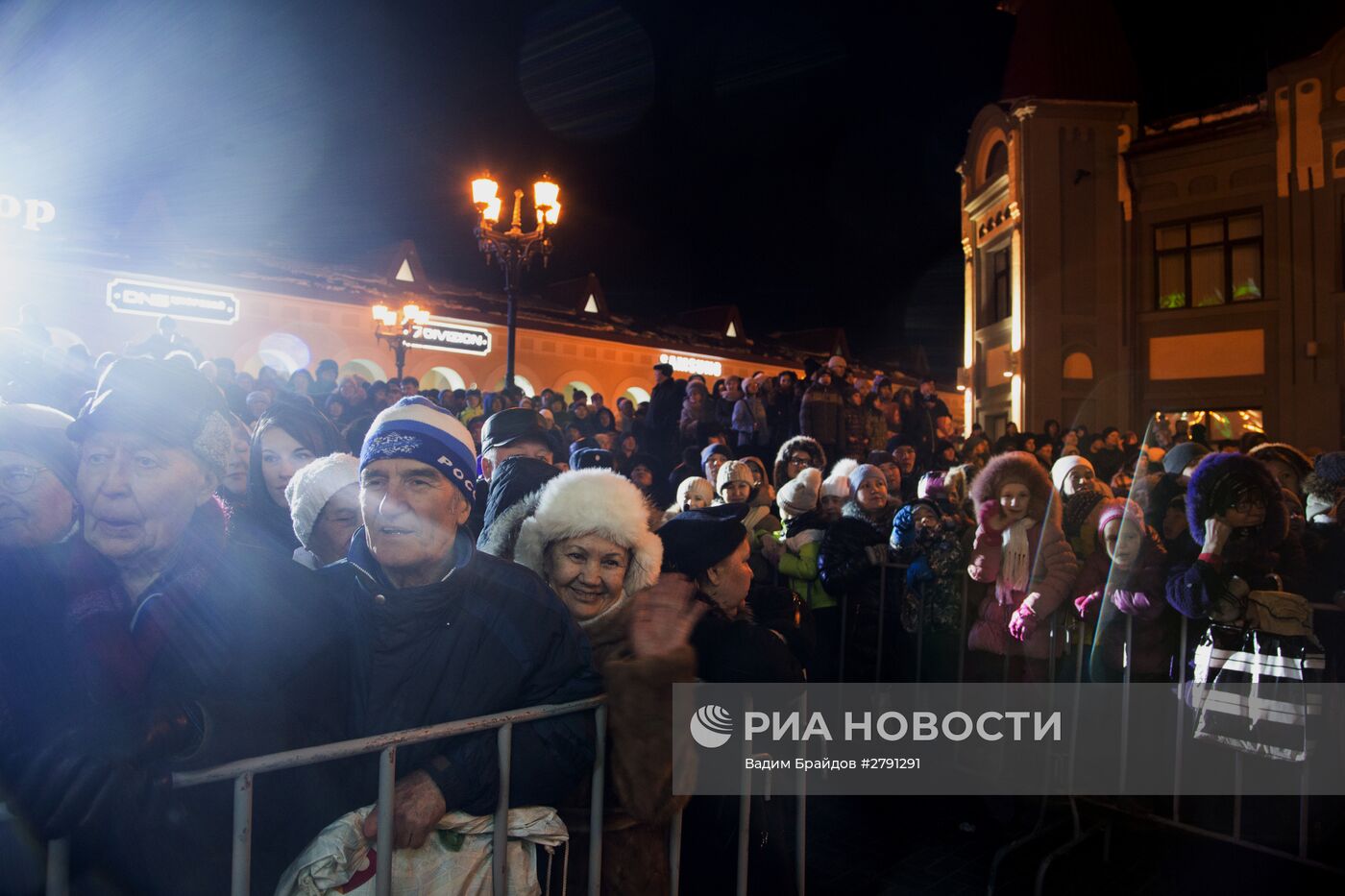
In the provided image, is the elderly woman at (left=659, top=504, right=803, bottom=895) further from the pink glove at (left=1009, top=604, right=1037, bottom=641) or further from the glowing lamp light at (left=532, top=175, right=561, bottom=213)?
the glowing lamp light at (left=532, top=175, right=561, bottom=213)

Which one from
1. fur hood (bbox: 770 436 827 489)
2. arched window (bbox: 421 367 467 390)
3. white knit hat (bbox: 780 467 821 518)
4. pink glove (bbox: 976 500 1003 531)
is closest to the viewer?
pink glove (bbox: 976 500 1003 531)

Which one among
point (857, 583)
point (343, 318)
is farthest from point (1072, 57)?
point (857, 583)

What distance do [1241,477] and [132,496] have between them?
14.8 feet

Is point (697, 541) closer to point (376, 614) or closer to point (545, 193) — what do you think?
point (376, 614)

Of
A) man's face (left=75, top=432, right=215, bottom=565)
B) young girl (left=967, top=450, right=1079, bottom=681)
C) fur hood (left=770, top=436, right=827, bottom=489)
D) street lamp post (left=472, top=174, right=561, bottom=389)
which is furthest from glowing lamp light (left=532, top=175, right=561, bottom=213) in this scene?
man's face (left=75, top=432, right=215, bottom=565)

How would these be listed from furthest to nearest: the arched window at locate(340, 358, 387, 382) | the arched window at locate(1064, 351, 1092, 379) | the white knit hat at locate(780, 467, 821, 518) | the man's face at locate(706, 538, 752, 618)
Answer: the arched window at locate(340, 358, 387, 382), the arched window at locate(1064, 351, 1092, 379), the white knit hat at locate(780, 467, 821, 518), the man's face at locate(706, 538, 752, 618)

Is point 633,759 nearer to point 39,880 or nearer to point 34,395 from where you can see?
point 39,880

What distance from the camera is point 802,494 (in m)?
6.04

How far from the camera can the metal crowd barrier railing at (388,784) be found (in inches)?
67.5

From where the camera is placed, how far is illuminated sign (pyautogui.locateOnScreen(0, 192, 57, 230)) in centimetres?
1844

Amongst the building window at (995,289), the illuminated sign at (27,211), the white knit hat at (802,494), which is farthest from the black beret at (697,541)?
the building window at (995,289)

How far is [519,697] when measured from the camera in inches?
91.4

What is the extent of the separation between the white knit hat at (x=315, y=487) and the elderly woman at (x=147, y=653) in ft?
2.64

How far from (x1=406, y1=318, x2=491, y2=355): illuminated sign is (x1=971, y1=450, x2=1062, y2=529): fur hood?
21969 millimetres
